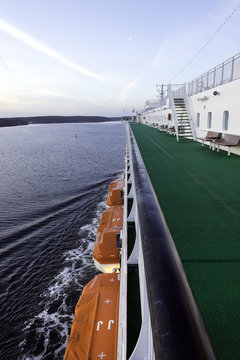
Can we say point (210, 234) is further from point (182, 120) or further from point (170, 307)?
point (182, 120)

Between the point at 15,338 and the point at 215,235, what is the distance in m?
6.57

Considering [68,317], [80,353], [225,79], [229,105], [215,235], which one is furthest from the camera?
[225,79]

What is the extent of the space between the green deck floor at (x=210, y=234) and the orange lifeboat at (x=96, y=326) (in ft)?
7.05

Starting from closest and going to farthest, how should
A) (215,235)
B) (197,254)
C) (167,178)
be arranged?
(197,254)
(215,235)
(167,178)

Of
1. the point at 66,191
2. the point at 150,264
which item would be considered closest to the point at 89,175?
the point at 66,191

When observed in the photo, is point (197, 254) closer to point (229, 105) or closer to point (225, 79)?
point (229, 105)

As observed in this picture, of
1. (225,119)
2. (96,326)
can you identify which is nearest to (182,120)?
(225,119)

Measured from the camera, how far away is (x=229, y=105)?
10203 millimetres

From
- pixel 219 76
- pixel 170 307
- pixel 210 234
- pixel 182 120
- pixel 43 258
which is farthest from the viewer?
pixel 182 120

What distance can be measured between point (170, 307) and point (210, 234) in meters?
3.10

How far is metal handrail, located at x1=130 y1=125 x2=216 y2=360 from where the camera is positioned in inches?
26.7

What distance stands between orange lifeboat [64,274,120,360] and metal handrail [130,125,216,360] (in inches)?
157

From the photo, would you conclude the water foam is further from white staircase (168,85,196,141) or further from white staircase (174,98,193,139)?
white staircase (174,98,193,139)

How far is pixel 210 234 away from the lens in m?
3.64
